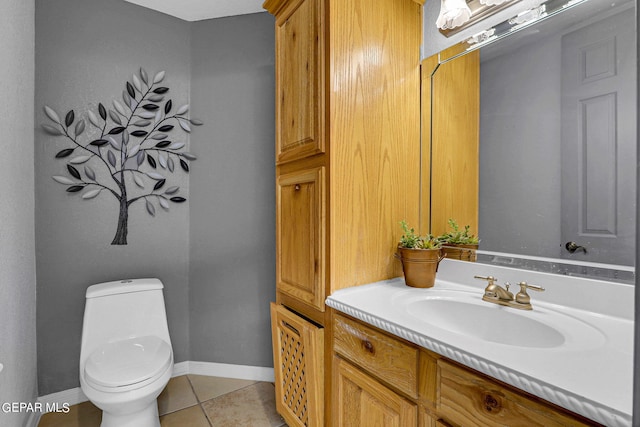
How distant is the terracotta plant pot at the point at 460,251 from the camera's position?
129cm

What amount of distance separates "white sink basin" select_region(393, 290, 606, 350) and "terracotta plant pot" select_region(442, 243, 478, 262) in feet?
0.60

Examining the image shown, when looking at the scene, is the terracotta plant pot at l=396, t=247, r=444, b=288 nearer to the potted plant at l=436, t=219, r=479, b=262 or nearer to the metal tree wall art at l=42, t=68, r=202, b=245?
the potted plant at l=436, t=219, r=479, b=262

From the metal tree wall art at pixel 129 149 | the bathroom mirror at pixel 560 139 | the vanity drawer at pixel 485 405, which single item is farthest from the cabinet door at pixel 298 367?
the metal tree wall art at pixel 129 149

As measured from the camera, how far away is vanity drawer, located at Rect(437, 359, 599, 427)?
596 mm

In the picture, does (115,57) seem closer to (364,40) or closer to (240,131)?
(240,131)

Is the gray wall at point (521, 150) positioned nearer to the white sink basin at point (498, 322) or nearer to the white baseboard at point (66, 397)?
the white sink basin at point (498, 322)

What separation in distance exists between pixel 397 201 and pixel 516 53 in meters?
0.72

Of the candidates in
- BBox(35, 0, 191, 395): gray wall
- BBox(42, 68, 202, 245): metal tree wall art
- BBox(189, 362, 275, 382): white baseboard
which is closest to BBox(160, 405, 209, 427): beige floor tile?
BBox(189, 362, 275, 382): white baseboard

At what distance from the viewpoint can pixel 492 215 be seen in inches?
48.6

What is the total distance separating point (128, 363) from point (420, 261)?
4.81 feet

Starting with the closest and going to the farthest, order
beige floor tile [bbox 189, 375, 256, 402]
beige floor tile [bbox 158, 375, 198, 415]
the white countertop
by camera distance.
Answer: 1. the white countertop
2. beige floor tile [bbox 158, 375, 198, 415]
3. beige floor tile [bbox 189, 375, 256, 402]

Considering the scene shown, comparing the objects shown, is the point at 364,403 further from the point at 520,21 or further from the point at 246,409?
the point at 520,21

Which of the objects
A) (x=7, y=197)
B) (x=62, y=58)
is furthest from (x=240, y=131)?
(x=7, y=197)

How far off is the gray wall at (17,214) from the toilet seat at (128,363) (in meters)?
0.30
